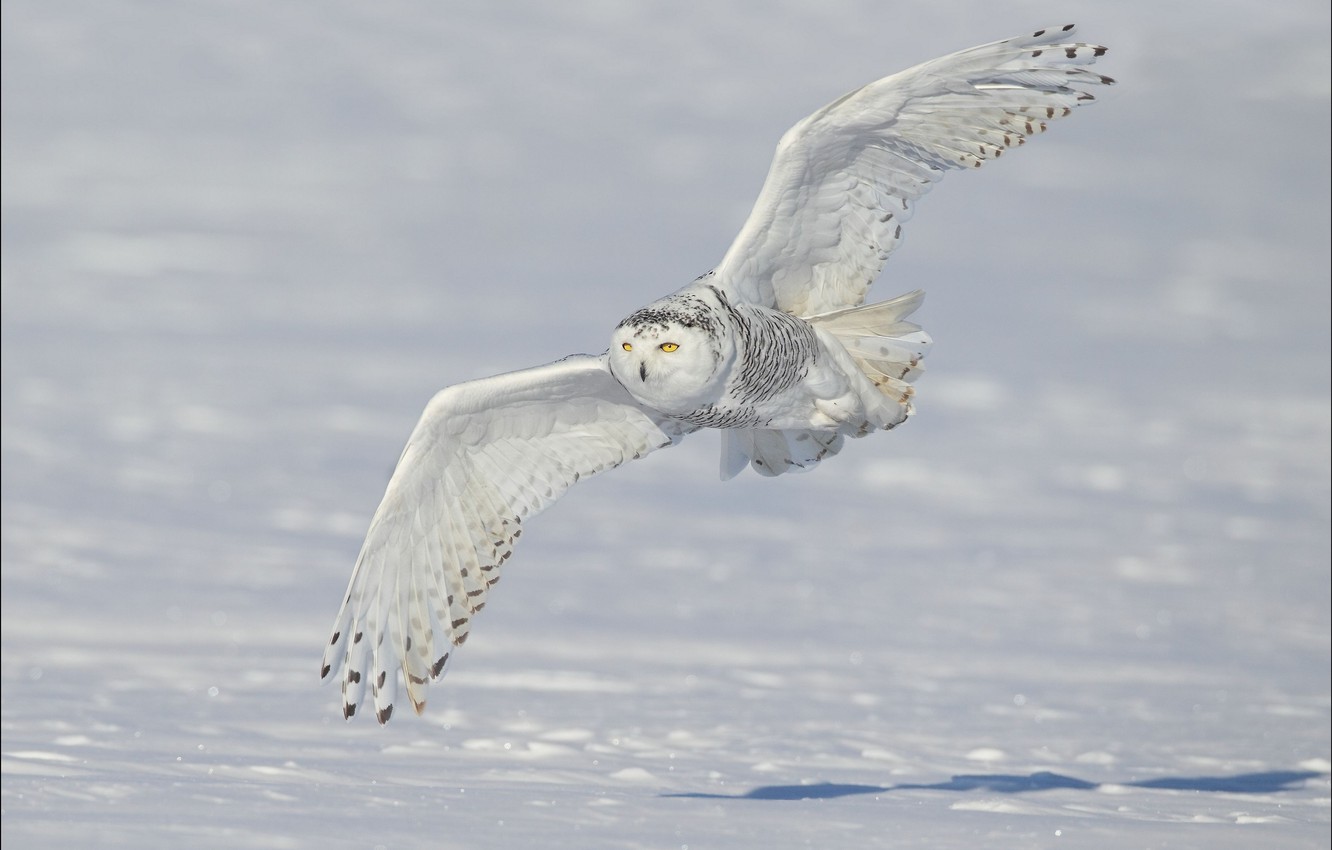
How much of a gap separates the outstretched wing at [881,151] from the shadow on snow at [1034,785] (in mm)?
2470

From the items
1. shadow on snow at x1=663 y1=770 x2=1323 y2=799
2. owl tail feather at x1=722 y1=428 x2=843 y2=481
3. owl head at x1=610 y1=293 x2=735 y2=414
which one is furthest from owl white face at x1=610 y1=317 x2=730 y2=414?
shadow on snow at x1=663 y1=770 x2=1323 y2=799

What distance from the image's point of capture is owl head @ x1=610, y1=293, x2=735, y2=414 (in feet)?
24.2

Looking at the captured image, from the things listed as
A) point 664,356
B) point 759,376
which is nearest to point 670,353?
point 664,356

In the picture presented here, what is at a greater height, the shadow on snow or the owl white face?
the owl white face

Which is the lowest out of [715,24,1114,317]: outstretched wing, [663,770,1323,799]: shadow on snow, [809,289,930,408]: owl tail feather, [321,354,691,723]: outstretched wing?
[663,770,1323,799]: shadow on snow

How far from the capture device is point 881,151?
8.13 m

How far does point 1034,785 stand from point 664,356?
139 inches

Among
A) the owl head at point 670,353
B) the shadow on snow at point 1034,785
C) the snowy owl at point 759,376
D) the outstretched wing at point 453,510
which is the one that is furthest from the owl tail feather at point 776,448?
the shadow on snow at point 1034,785

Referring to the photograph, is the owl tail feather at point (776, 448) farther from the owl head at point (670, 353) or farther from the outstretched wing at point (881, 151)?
the owl head at point (670, 353)

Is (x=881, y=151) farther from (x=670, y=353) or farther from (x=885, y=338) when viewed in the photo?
(x=670, y=353)

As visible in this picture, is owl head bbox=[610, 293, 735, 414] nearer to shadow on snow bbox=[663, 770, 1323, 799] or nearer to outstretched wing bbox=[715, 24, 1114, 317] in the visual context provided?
outstretched wing bbox=[715, 24, 1114, 317]

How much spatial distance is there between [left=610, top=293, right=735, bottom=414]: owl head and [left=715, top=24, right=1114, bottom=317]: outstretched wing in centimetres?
65

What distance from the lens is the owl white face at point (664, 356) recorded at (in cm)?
738

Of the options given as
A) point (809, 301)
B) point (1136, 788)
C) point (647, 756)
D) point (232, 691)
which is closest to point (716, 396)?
point (809, 301)
